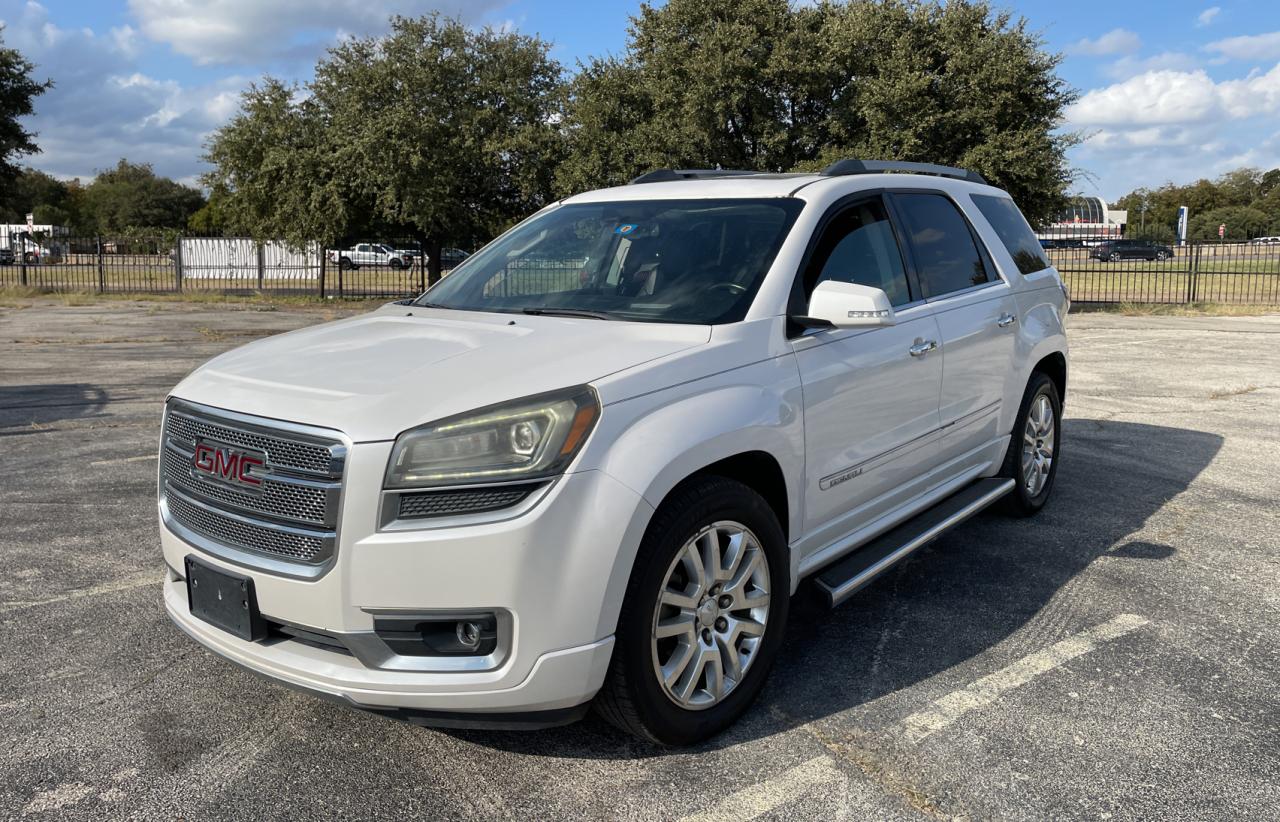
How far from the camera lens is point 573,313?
11.9ft

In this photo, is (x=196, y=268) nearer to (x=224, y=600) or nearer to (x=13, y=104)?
(x=13, y=104)

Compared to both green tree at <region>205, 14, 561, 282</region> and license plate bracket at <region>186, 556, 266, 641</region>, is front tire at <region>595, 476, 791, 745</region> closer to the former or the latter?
license plate bracket at <region>186, 556, 266, 641</region>

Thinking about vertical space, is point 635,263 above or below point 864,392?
above

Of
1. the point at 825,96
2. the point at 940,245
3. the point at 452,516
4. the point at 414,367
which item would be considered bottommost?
the point at 452,516

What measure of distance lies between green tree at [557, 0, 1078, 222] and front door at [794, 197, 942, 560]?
1908 centimetres

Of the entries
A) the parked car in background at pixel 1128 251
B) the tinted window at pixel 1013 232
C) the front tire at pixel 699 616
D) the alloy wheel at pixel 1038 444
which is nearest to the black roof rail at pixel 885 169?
the tinted window at pixel 1013 232

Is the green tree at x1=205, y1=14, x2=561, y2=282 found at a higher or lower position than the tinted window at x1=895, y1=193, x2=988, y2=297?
higher

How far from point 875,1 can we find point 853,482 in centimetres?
2363

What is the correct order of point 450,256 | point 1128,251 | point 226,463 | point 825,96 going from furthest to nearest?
point 1128,251, point 450,256, point 825,96, point 226,463

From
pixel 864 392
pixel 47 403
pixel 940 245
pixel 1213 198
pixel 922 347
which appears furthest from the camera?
pixel 1213 198

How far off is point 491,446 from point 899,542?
206 cm

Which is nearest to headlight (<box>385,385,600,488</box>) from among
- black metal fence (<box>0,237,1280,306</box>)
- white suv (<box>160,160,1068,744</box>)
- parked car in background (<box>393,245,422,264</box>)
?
white suv (<box>160,160,1068,744</box>)

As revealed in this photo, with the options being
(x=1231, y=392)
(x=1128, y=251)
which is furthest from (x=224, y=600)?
(x=1128, y=251)

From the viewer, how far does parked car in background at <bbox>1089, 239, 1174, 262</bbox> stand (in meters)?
52.0
